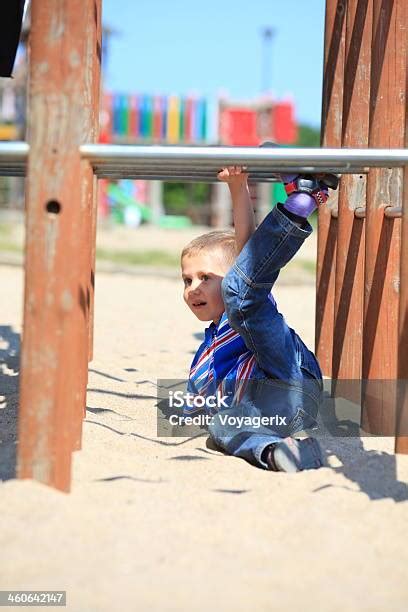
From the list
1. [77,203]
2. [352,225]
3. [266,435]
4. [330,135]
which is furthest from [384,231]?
[77,203]

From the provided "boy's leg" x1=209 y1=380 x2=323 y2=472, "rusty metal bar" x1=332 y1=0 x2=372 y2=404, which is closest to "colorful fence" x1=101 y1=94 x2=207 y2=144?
"rusty metal bar" x1=332 y1=0 x2=372 y2=404

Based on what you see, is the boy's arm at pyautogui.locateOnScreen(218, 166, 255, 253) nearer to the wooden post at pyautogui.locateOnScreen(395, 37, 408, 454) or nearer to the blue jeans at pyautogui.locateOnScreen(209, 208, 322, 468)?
the blue jeans at pyautogui.locateOnScreen(209, 208, 322, 468)

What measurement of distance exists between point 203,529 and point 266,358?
0.96 metres

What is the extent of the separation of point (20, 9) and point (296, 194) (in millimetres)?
1978

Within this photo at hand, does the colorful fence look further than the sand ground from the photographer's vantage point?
Yes

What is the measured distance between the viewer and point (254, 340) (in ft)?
8.80

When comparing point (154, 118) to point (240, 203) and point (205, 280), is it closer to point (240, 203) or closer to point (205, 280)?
point (205, 280)

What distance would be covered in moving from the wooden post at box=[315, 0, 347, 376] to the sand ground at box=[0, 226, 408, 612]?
110cm

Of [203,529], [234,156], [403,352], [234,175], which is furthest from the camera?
[234,175]

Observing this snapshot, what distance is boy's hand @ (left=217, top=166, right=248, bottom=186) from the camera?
2.52 metres

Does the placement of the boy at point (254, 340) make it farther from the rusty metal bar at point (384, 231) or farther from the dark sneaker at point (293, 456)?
the rusty metal bar at point (384, 231)

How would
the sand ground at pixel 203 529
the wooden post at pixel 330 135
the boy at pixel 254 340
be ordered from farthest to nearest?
the wooden post at pixel 330 135 → the boy at pixel 254 340 → the sand ground at pixel 203 529

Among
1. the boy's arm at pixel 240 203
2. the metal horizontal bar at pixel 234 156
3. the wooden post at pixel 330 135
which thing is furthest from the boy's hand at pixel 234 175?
the wooden post at pixel 330 135

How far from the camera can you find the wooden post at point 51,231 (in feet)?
6.44
